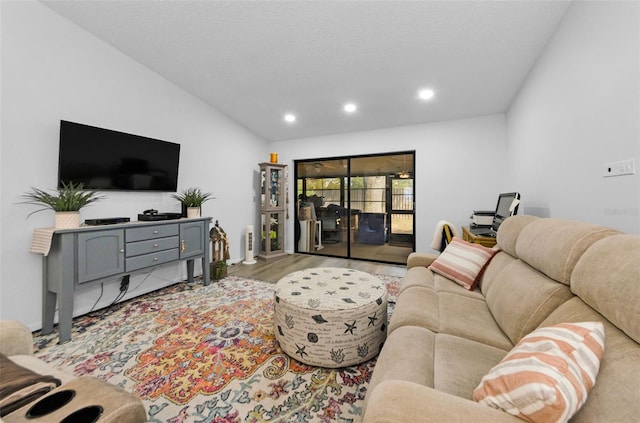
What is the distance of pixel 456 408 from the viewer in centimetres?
63

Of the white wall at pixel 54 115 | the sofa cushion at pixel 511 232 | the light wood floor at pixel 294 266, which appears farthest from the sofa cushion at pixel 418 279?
the white wall at pixel 54 115

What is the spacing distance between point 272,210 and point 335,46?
303cm

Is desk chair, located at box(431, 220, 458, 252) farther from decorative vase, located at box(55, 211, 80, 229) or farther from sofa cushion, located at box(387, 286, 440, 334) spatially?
decorative vase, located at box(55, 211, 80, 229)

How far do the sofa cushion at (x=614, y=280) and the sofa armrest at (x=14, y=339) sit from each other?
1.99 m

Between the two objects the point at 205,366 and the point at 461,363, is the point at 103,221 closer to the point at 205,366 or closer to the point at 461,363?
the point at 205,366

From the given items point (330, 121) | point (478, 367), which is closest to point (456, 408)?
point (478, 367)

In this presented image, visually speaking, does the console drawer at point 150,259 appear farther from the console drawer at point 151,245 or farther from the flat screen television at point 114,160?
the flat screen television at point 114,160

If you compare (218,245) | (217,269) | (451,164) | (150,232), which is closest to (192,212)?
(150,232)

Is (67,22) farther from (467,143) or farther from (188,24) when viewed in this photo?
(467,143)

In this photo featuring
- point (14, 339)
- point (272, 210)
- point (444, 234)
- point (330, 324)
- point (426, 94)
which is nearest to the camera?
point (14, 339)

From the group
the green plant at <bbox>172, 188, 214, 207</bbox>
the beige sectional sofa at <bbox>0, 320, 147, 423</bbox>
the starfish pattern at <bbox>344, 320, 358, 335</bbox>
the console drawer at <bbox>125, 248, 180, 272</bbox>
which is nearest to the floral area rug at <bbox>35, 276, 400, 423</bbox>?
the starfish pattern at <bbox>344, 320, 358, 335</bbox>

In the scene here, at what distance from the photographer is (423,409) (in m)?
0.62

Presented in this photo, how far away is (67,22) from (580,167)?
4.24 m

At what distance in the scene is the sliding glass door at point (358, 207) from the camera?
4.34 meters
